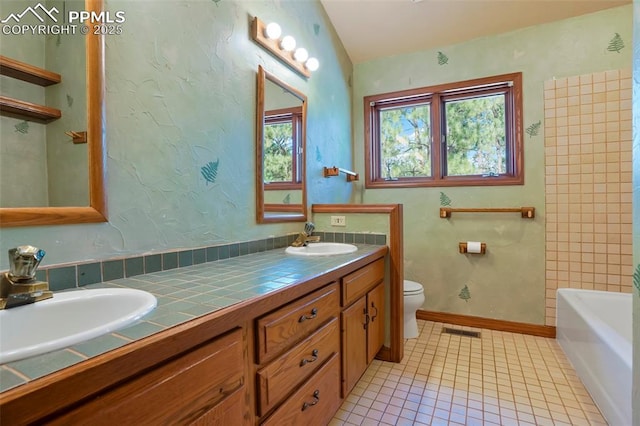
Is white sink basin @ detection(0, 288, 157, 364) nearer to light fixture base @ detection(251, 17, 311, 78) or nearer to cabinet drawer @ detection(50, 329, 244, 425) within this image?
cabinet drawer @ detection(50, 329, 244, 425)

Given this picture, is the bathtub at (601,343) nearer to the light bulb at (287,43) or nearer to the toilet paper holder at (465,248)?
the toilet paper holder at (465,248)

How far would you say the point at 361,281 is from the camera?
168 cm

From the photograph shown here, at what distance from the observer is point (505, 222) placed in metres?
2.57

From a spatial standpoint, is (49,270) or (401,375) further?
(401,375)

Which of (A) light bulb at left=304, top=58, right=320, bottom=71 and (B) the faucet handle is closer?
(B) the faucet handle

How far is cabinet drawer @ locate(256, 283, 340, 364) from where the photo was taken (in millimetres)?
950

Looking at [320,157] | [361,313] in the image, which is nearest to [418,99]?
[320,157]

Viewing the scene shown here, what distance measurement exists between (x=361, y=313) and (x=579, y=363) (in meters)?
1.37

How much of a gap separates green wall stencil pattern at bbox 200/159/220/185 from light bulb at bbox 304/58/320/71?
114cm

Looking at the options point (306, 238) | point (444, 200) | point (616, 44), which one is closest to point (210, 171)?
point (306, 238)

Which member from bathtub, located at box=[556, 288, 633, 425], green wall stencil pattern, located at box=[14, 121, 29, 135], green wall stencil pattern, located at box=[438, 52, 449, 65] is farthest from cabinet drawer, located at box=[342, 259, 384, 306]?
green wall stencil pattern, located at box=[438, 52, 449, 65]

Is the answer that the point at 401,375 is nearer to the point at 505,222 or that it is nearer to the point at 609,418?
the point at 609,418

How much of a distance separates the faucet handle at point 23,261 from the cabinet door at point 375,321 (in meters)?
1.43

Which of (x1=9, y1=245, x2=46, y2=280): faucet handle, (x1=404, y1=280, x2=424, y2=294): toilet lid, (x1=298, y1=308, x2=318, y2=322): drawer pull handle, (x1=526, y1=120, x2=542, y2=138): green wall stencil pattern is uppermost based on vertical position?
(x1=526, y1=120, x2=542, y2=138): green wall stencil pattern
